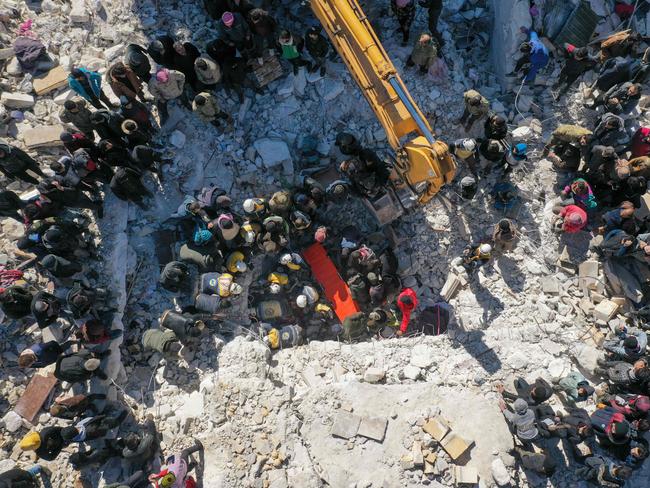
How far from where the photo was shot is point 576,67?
32.6 feet

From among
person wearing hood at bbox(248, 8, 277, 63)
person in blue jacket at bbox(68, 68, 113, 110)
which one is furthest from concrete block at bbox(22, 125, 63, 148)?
person wearing hood at bbox(248, 8, 277, 63)

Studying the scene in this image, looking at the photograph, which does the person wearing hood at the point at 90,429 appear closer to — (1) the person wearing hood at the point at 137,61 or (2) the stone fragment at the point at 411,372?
(2) the stone fragment at the point at 411,372

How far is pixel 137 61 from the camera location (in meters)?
8.91

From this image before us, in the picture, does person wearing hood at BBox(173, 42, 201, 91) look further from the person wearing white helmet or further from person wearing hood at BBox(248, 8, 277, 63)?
the person wearing white helmet

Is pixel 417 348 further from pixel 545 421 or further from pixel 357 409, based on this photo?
pixel 545 421

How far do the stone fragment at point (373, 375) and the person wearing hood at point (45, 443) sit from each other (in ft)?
19.3

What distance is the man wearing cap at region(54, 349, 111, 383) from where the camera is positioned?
8156mm

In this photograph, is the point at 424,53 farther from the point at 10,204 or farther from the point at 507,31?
the point at 10,204

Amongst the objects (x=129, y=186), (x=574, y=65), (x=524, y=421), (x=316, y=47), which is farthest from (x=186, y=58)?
(x=524, y=421)

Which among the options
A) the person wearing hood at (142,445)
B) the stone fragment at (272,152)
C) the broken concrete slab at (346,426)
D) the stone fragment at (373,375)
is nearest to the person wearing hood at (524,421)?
the stone fragment at (373,375)

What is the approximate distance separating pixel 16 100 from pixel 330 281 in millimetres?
8845

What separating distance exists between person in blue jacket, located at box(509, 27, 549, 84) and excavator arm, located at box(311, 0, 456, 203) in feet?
12.1

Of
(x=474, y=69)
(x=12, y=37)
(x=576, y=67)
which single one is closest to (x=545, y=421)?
(x=576, y=67)

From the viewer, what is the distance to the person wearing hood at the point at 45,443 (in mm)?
7676
